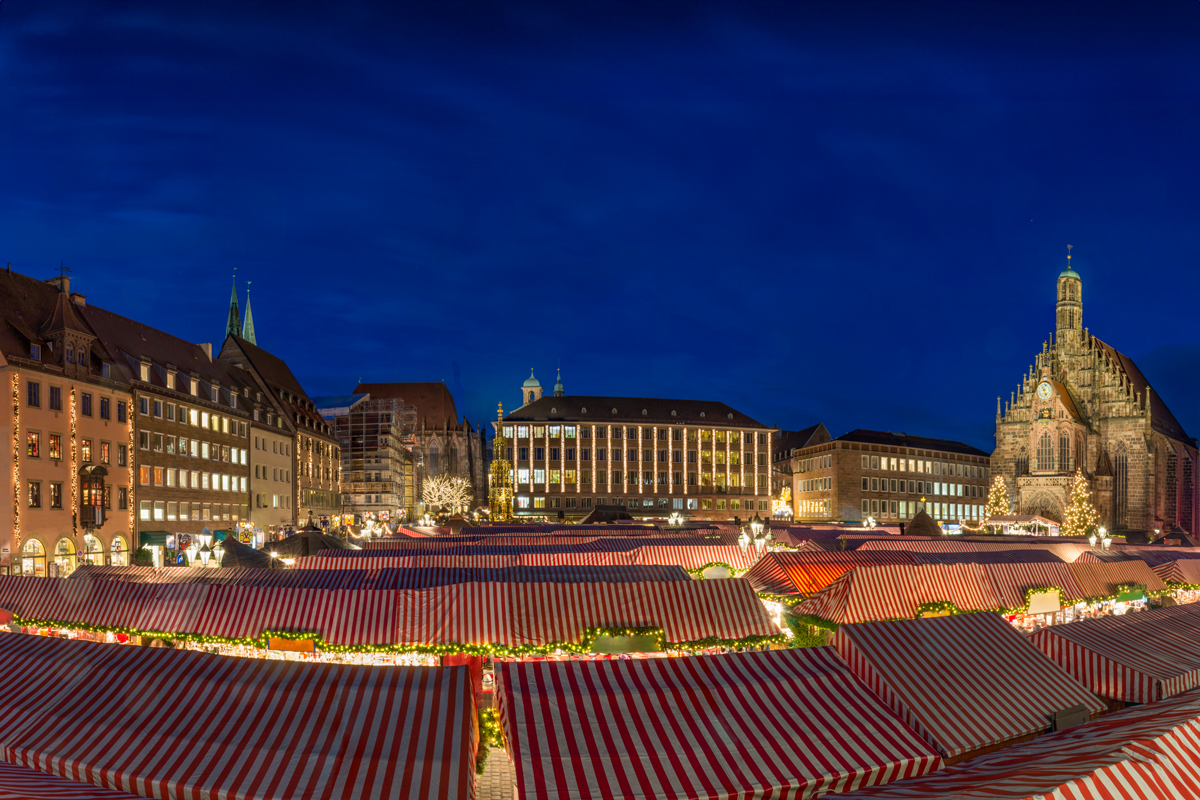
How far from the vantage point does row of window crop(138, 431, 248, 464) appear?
48.4 metres

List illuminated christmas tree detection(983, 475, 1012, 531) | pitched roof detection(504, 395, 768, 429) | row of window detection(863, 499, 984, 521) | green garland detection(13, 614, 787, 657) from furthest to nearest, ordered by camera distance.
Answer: pitched roof detection(504, 395, 768, 429), row of window detection(863, 499, 984, 521), illuminated christmas tree detection(983, 475, 1012, 531), green garland detection(13, 614, 787, 657)

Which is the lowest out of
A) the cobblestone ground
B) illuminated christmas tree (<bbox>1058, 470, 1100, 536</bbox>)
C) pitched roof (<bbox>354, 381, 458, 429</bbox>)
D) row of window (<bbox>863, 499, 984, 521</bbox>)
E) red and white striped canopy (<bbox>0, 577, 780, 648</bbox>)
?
row of window (<bbox>863, 499, 984, 521</bbox>)

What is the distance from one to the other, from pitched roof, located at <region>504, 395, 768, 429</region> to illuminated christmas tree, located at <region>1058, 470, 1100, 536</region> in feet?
126

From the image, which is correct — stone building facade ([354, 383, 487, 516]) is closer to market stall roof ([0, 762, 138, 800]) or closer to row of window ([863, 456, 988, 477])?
row of window ([863, 456, 988, 477])

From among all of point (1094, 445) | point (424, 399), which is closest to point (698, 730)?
point (1094, 445)

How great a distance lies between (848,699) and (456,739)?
445cm

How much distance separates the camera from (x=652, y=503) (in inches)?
4065

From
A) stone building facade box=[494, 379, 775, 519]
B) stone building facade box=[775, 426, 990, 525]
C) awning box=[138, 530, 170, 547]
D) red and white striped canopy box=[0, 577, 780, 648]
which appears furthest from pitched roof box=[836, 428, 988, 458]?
red and white striped canopy box=[0, 577, 780, 648]

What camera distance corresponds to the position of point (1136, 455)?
270 ft

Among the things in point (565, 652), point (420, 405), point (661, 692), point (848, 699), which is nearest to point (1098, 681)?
point (848, 699)

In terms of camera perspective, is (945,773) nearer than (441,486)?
Yes

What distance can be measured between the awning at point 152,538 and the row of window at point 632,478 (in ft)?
178

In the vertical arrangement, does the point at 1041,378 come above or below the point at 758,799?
above

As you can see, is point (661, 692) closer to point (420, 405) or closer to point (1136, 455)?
point (1136, 455)
